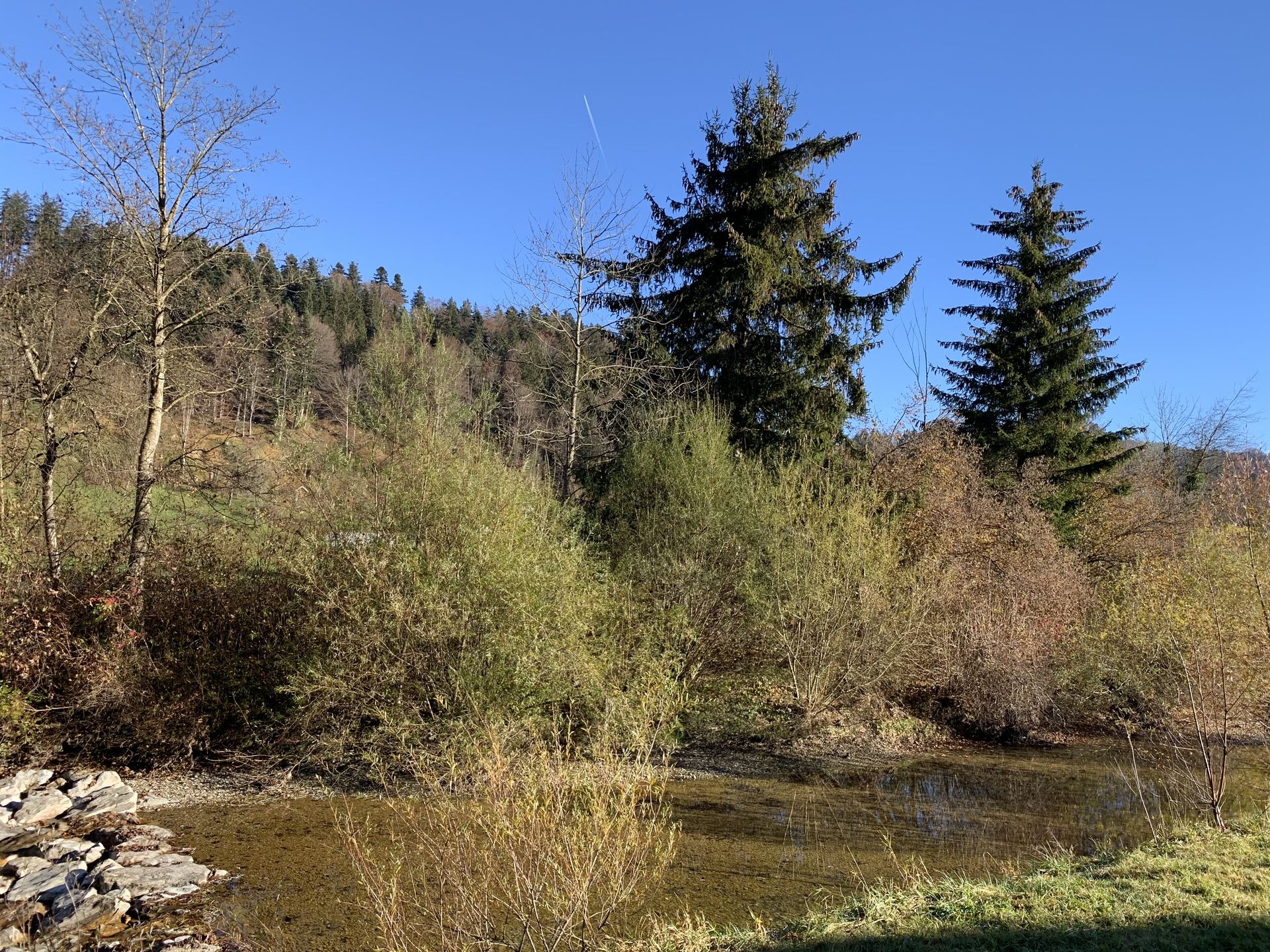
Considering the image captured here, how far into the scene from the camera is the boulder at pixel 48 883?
640cm

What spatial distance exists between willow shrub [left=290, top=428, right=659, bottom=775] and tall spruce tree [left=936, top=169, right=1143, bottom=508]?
1524 centimetres

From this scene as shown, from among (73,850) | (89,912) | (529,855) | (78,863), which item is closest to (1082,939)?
(529,855)

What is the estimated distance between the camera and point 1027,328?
2145cm

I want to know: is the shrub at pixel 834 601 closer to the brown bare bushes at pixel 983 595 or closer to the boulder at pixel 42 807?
the brown bare bushes at pixel 983 595

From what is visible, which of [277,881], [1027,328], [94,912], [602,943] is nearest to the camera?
[602,943]

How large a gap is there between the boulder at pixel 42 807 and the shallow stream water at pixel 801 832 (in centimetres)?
93

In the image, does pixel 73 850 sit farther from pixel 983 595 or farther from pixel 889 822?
pixel 983 595

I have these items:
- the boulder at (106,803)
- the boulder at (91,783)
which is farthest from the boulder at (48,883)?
the boulder at (91,783)

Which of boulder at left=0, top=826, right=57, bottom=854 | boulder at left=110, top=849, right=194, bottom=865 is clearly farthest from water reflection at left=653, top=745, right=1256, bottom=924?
boulder at left=0, top=826, right=57, bottom=854

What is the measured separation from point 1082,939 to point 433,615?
740cm

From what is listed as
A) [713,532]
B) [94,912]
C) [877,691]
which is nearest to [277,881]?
[94,912]

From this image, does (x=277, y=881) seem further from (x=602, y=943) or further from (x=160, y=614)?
(x=160, y=614)

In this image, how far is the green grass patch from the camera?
4770 millimetres

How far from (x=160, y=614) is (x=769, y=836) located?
911cm
